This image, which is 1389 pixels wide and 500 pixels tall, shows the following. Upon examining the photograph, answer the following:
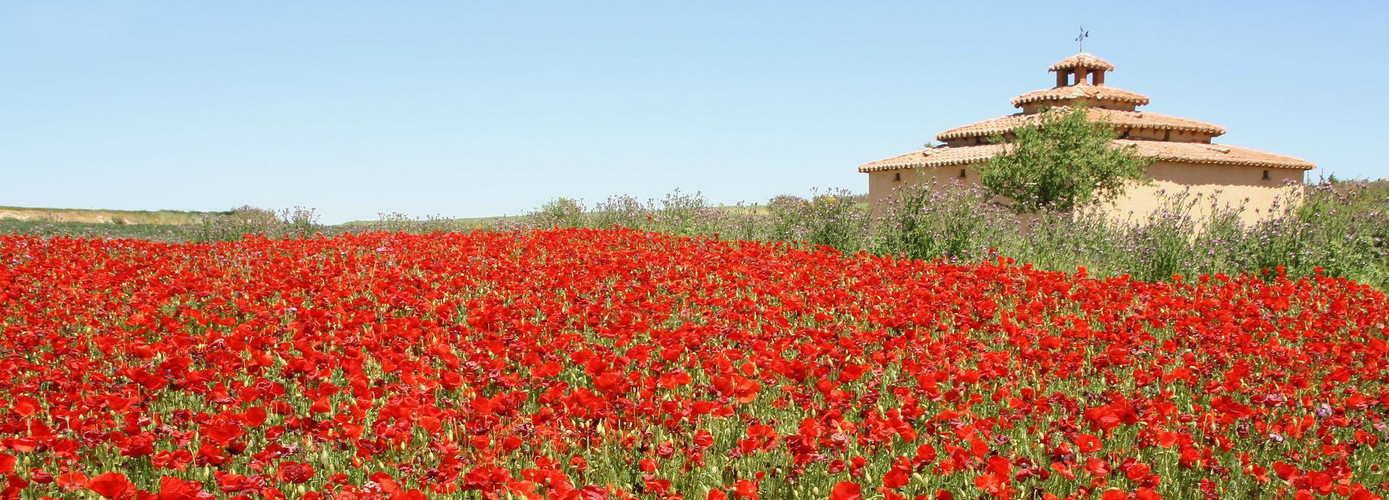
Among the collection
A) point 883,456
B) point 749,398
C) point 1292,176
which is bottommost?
point 883,456

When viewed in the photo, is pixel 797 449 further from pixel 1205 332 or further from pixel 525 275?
pixel 525 275

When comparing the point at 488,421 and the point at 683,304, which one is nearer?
the point at 488,421

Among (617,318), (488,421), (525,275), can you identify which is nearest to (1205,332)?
(617,318)

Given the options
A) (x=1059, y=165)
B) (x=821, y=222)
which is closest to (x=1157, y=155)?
(x=1059, y=165)

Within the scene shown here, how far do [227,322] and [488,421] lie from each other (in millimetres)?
3408

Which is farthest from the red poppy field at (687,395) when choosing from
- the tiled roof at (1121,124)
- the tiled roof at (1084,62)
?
the tiled roof at (1084,62)

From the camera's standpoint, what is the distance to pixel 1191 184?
27234mm

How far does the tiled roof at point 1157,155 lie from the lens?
26.3 m

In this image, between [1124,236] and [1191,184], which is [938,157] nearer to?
[1191,184]

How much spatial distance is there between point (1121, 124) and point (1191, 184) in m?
2.74

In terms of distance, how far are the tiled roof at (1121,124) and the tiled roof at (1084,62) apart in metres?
2.19

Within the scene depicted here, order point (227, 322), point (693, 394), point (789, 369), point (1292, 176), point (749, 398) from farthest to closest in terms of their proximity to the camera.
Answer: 1. point (1292, 176)
2. point (227, 322)
3. point (693, 394)
4. point (789, 369)
5. point (749, 398)

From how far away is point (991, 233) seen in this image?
13.6 metres

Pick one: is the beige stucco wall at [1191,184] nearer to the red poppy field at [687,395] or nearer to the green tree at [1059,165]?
the green tree at [1059,165]
